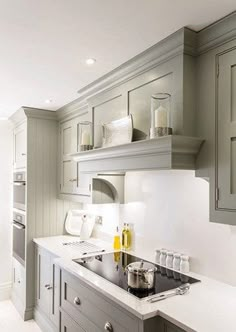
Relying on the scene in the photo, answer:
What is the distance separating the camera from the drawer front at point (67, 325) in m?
2.18

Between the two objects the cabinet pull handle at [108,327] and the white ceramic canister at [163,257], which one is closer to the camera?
the cabinet pull handle at [108,327]

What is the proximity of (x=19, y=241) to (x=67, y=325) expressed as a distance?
147 centimetres

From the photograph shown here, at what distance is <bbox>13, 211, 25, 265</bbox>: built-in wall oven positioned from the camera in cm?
341

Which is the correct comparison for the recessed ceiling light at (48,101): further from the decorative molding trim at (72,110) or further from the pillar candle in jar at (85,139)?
the pillar candle in jar at (85,139)

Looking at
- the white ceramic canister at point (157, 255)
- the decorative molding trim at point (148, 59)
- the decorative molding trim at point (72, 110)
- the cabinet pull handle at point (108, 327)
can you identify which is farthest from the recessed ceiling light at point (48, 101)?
the cabinet pull handle at point (108, 327)

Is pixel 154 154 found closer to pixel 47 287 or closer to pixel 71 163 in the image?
pixel 71 163

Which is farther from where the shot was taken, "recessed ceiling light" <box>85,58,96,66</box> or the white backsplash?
"recessed ceiling light" <box>85,58,96,66</box>

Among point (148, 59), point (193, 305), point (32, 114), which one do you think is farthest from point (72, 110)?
point (193, 305)

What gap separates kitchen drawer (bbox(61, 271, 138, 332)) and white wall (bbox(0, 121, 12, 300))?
5.90ft

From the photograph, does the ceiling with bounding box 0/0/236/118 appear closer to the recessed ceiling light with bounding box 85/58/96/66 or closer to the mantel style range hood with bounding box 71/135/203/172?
the recessed ceiling light with bounding box 85/58/96/66

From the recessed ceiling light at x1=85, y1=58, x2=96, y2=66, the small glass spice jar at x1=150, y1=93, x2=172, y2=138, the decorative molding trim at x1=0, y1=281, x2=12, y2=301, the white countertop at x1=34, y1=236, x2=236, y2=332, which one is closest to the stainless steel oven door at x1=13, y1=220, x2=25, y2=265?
the decorative molding trim at x1=0, y1=281, x2=12, y2=301

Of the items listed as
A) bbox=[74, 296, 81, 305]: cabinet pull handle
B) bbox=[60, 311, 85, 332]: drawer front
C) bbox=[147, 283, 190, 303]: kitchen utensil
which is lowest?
bbox=[60, 311, 85, 332]: drawer front

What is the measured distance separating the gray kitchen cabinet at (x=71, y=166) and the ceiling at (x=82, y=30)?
83cm

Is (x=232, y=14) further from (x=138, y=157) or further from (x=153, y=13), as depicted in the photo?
(x=138, y=157)
